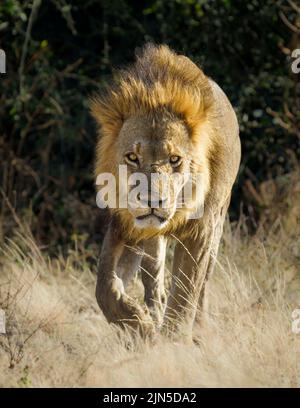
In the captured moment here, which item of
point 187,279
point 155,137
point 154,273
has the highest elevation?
point 155,137

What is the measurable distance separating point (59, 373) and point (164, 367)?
59cm

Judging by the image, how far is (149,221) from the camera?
18.6 ft

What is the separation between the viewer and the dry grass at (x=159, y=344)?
539 centimetres

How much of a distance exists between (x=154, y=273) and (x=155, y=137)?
1.28 meters

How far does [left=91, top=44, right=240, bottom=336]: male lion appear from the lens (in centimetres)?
583

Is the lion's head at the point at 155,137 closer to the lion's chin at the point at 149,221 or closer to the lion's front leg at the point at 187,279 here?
the lion's chin at the point at 149,221

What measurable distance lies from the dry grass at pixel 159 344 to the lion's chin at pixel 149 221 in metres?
0.69

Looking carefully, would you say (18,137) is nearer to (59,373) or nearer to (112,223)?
(112,223)

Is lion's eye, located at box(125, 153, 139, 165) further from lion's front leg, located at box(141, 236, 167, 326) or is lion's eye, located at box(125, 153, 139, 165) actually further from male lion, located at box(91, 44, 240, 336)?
lion's front leg, located at box(141, 236, 167, 326)

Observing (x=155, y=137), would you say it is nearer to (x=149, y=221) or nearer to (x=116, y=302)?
(x=149, y=221)

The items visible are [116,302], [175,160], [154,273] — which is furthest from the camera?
[154,273]

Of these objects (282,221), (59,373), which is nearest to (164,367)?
(59,373)

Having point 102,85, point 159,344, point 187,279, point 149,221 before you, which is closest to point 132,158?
point 149,221

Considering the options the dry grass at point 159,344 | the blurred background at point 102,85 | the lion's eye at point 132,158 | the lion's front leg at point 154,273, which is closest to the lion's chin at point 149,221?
the lion's eye at point 132,158
